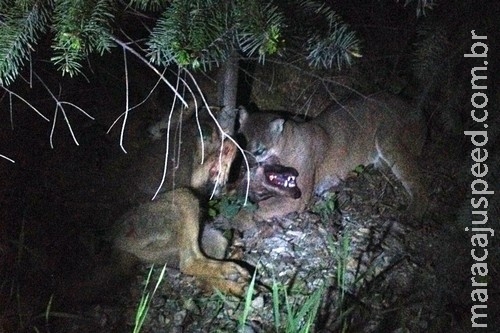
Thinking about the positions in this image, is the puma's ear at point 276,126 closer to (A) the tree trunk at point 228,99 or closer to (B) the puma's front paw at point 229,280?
(A) the tree trunk at point 228,99

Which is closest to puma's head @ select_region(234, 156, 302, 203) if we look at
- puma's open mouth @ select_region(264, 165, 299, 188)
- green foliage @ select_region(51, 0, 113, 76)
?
puma's open mouth @ select_region(264, 165, 299, 188)

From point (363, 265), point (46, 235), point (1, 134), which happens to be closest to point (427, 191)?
point (363, 265)

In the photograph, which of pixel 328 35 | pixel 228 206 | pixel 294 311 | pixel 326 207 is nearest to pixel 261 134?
pixel 228 206

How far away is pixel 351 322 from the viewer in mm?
2559

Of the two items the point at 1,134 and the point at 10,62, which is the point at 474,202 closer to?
the point at 10,62

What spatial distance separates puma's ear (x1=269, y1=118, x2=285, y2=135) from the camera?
Answer: 11.3ft

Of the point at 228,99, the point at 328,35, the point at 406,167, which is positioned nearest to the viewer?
the point at 328,35

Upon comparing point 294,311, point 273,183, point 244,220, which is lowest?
point 294,311

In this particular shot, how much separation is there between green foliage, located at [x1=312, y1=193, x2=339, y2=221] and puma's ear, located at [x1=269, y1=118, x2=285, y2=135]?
48 cm

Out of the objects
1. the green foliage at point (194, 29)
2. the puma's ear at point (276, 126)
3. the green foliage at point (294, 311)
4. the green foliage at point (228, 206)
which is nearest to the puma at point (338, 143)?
the puma's ear at point (276, 126)

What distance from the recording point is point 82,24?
5.18ft

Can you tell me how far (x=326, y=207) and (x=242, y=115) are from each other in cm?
72

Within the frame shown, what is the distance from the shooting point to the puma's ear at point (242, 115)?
3438 mm

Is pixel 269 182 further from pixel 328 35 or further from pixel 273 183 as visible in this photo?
pixel 328 35
